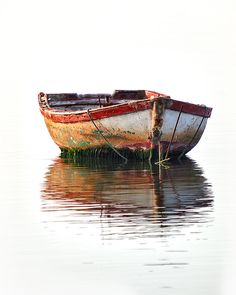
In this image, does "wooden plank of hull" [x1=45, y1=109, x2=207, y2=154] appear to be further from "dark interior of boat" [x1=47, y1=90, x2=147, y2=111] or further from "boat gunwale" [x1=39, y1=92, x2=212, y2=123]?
"dark interior of boat" [x1=47, y1=90, x2=147, y2=111]

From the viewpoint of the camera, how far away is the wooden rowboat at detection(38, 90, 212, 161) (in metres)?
29.8

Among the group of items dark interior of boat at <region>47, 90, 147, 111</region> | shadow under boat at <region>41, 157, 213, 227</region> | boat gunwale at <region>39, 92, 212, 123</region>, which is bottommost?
shadow under boat at <region>41, 157, 213, 227</region>

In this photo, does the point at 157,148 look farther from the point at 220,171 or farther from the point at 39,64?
the point at 39,64

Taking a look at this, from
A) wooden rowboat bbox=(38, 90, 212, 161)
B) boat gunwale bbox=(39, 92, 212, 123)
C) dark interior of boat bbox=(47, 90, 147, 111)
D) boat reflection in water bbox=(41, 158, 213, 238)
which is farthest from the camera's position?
dark interior of boat bbox=(47, 90, 147, 111)

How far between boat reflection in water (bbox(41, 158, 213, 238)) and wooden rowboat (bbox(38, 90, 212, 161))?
1.46 ft

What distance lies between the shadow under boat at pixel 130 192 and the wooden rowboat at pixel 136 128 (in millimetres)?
375

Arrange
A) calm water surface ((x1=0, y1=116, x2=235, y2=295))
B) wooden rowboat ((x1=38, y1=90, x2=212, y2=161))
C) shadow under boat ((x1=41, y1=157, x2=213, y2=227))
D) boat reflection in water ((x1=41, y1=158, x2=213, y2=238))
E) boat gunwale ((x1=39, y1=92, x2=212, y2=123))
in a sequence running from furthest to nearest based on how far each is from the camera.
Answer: wooden rowboat ((x1=38, y1=90, x2=212, y2=161)) → boat gunwale ((x1=39, y1=92, x2=212, y2=123)) → shadow under boat ((x1=41, y1=157, x2=213, y2=227)) → boat reflection in water ((x1=41, y1=158, x2=213, y2=238)) → calm water surface ((x1=0, y1=116, x2=235, y2=295))

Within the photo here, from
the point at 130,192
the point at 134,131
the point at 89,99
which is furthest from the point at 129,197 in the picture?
the point at 89,99

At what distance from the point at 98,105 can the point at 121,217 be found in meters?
15.6

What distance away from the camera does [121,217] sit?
21.7m

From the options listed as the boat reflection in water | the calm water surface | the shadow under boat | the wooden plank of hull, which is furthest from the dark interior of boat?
the calm water surface

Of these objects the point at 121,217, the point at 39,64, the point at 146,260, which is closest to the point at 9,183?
the point at 121,217

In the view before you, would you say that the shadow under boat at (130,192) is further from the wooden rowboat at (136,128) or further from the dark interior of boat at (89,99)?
the dark interior of boat at (89,99)

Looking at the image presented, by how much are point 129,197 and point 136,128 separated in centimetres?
616
